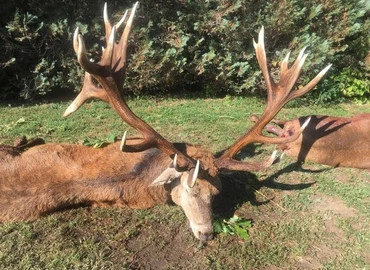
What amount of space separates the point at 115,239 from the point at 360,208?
3.18 metres

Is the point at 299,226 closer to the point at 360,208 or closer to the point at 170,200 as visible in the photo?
the point at 360,208

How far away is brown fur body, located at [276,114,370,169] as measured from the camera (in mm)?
6324

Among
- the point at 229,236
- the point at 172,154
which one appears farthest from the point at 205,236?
the point at 172,154

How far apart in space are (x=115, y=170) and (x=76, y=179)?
425 mm

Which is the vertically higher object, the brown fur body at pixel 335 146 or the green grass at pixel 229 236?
the brown fur body at pixel 335 146

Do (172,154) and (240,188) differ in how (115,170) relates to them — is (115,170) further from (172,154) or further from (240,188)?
(240,188)

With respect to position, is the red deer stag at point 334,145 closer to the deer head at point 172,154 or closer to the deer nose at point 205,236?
the deer head at point 172,154

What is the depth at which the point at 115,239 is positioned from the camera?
4281mm

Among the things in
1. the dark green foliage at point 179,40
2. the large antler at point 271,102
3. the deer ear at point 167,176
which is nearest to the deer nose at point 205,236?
the deer ear at point 167,176

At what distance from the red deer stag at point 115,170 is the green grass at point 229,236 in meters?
0.20

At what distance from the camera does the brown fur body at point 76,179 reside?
4.12 metres

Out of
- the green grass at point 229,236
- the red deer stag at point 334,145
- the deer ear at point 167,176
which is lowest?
the green grass at point 229,236

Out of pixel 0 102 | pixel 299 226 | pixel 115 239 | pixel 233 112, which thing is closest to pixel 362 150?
pixel 299 226

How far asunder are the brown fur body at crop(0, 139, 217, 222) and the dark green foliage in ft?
14.5
